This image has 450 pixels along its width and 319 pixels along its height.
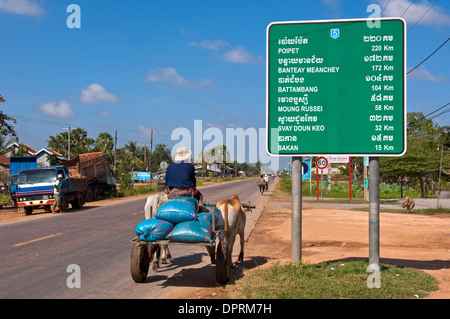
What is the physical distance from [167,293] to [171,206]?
1.39m

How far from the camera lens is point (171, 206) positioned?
7.29m

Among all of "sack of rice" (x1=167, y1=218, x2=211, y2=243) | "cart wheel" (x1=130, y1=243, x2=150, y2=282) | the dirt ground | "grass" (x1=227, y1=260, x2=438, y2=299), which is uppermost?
"sack of rice" (x1=167, y1=218, x2=211, y2=243)

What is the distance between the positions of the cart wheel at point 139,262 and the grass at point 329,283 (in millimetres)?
1538

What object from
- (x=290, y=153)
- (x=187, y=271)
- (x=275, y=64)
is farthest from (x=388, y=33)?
(x=187, y=271)

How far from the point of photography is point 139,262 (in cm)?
729

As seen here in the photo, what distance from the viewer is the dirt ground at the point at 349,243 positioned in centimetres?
846

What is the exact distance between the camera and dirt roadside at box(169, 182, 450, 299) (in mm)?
8414

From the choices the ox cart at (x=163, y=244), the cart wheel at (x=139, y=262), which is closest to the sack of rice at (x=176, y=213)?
the ox cart at (x=163, y=244)

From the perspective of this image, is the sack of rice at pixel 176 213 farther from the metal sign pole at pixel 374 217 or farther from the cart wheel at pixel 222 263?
the metal sign pole at pixel 374 217

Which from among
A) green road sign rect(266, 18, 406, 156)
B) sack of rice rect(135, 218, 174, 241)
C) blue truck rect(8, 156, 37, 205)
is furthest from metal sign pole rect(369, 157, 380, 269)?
blue truck rect(8, 156, 37, 205)

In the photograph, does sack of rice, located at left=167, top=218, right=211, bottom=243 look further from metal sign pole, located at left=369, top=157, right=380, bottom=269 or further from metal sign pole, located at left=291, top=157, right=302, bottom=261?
metal sign pole, located at left=369, top=157, right=380, bottom=269

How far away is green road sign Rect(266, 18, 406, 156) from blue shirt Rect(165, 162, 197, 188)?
60.8 inches

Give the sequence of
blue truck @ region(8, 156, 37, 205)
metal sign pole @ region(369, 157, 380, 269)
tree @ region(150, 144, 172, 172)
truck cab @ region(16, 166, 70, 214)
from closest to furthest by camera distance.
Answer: metal sign pole @ region(369, 157, 380, 269) < truck cab @ region(16, 166, 70, 214) < blue truck @ region(8, 156, 37, 205) < tree @ region(150, 144, 172, 172)
